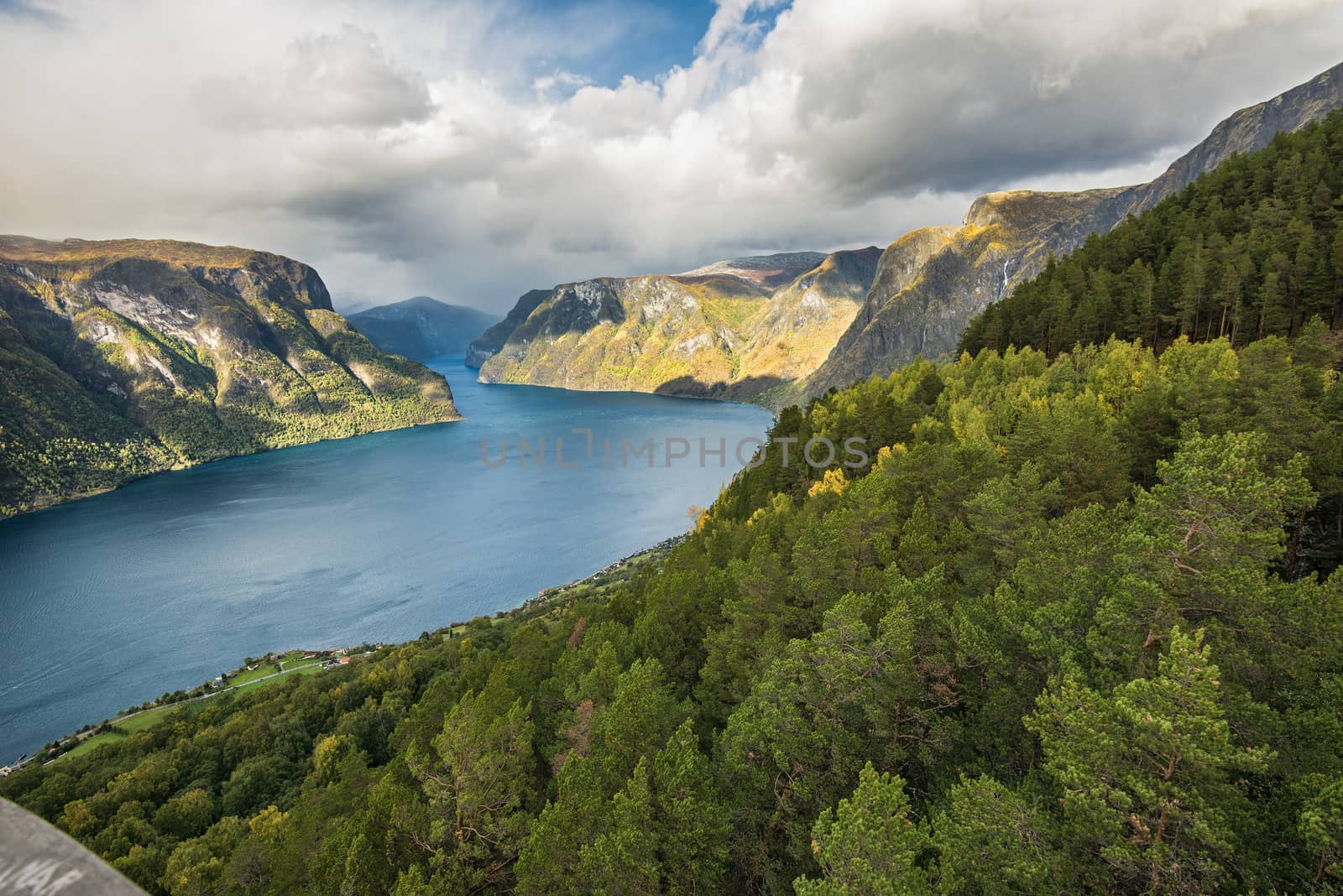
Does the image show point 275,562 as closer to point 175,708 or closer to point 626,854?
point 175,708

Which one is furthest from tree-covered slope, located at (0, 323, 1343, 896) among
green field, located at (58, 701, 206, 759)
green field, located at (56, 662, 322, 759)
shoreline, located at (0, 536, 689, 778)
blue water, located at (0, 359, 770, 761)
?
blue water, located at (0, 359, 770, 761)

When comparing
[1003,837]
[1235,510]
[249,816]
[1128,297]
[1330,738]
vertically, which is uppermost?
[1128,297]

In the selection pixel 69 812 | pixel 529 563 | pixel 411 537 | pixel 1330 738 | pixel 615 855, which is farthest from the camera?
pixel 411 537

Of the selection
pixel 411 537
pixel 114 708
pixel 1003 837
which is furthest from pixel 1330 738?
pixel 411 537

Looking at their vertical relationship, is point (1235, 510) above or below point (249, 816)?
above

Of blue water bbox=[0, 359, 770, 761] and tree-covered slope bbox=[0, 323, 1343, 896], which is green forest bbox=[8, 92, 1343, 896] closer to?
tree-covered slope bbox=[0, 323, 1343, 896]

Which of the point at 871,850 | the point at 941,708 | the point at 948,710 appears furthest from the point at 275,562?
the point at 871,850

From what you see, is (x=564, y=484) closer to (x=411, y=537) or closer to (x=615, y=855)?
(x=411, y=537)
